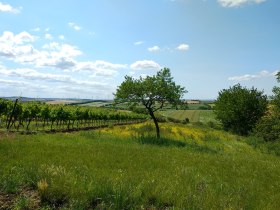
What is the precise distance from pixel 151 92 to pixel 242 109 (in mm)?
43882

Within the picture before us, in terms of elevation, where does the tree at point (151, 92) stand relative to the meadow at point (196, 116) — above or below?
above

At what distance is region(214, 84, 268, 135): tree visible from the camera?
71.6 meters

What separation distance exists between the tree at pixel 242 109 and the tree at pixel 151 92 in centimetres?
4059

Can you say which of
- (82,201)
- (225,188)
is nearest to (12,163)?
(82,201)

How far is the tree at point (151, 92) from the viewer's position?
3341 centimetres

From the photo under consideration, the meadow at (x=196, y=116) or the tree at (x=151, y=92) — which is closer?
the tree at (x=151, y=92)

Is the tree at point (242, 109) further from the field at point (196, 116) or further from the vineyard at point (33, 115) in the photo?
the vineyard at point (33, 115)

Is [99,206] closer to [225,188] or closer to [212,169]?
[225,188]

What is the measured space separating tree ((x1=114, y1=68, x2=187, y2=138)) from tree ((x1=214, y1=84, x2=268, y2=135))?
40594mm

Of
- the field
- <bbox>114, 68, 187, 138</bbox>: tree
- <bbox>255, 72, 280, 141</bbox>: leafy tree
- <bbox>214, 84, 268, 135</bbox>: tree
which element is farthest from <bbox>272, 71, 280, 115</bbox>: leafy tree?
the field

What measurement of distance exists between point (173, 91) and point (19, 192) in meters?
27.7

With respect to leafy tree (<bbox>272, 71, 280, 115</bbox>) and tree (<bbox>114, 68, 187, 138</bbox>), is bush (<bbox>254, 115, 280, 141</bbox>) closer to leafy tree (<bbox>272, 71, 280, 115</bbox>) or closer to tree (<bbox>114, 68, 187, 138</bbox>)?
leafy tree (<bbox>272, 71, 280, 115</bbox>)

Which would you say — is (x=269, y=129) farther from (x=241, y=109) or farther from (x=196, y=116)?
(x=196, y=116)

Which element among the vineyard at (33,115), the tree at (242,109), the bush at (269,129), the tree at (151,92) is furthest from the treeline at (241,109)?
the tree at (151,92)
